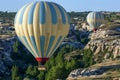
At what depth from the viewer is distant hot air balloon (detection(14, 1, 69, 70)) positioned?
6369 centimetres

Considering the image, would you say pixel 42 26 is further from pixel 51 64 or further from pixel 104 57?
pixel 104 57

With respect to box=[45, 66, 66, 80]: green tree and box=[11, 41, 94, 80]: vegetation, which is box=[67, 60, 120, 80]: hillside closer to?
box=[45, 66, 66, 80]: green tree

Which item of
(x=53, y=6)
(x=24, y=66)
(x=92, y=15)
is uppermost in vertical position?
(x=53, y=6)

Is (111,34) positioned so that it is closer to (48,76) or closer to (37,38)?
(48,76)

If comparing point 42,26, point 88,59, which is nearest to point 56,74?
point 88,59

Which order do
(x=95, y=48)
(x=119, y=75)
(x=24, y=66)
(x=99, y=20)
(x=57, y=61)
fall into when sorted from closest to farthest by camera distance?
(x=119, y=75), (x=57, y=61), (x=24, y=66), (x=95, y=48), (x=99, y=20)

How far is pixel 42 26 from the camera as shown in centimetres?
6359

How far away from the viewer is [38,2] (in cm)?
6569

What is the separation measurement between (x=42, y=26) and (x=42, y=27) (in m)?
0.14

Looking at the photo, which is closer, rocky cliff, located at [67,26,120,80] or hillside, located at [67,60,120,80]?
hillside, located at [67,60,120,80]

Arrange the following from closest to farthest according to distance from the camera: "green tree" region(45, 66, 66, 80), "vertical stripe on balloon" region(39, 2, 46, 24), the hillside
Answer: "vertical stripe on balloon" region(39, 2, 46, 24)
the hillside
"green tree" region(45, 66, 66, 80)

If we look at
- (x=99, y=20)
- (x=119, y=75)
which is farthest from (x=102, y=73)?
(x=99, y=20)

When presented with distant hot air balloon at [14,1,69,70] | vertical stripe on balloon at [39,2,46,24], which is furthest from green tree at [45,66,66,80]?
vertical stripe on balloon at [39,2,46,24]

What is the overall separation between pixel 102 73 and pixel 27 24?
35028mm
